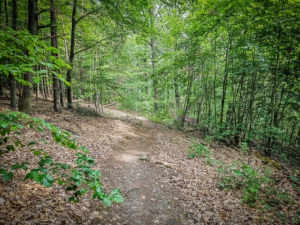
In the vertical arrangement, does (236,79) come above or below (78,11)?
Result: below

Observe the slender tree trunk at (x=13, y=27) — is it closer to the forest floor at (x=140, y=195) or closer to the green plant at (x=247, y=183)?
the forest floor at (x=140, y=195)

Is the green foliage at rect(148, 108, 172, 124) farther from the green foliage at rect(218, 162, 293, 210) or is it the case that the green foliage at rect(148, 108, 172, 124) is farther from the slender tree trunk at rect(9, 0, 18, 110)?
the slender tree trunk at rect(9, 0, 18, 110)

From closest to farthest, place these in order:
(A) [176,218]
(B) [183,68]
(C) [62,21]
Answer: (A) [176,218] < (C) [62,21] < (B) [183,68]

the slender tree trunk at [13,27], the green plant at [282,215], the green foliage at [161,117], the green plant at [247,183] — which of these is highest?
the slender tree trunk at [13,27]

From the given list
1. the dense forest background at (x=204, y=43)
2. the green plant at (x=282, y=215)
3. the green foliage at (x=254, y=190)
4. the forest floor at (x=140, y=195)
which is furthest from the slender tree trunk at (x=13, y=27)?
the green plant at (x=282, y=215)

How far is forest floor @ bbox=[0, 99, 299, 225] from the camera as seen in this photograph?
3406 mm

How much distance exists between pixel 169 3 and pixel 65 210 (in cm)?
870

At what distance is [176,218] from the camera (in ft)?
13.8

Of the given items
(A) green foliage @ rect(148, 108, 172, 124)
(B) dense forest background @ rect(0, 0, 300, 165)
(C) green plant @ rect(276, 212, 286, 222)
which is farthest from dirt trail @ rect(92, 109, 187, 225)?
(A) green foliage @ rect(148, 108, 172, 124)

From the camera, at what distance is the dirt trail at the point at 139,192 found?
4.05 metres

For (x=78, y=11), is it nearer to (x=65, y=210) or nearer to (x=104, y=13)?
(x=104, y=13)

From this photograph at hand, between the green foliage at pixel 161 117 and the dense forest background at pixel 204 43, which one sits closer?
the dense forest background at pixel 204 43

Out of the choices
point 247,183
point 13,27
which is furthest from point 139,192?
point 13,27

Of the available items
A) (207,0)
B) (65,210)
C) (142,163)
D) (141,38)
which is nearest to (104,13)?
(141,38)
